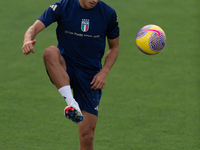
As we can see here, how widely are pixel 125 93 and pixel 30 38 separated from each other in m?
3.69

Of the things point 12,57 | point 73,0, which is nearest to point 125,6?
point 12,57

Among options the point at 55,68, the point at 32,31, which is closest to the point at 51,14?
the point at 32,31

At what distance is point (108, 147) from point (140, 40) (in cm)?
171

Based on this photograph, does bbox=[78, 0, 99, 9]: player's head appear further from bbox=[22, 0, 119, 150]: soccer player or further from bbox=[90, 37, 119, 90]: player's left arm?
bbox=[90, 37, 119, 90]: player's left arm

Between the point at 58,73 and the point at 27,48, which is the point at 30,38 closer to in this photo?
the point at 27,48

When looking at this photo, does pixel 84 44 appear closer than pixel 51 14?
No

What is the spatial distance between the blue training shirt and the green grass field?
1.68 m

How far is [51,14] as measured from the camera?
4.25 meters

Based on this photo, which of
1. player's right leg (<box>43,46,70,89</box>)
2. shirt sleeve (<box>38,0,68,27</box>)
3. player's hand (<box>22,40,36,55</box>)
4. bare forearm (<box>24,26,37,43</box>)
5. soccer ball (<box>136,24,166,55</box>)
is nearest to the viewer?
player's hand (<box>22,40,36,55</box>)

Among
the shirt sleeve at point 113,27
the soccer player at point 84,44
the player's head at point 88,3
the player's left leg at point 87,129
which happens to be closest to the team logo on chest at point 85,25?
the soccer player at point 84,44

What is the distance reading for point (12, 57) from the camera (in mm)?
8602

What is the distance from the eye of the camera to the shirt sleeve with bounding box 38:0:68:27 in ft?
13.8

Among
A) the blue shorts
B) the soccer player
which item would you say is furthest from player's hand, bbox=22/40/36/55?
the blue shorts

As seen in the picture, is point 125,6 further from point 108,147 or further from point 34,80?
point 108,147
